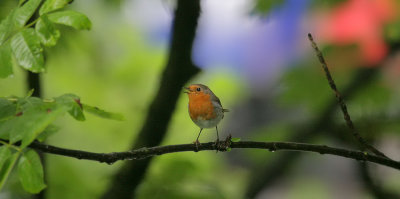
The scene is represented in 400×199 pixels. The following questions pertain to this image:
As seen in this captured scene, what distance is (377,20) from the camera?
4055 mm

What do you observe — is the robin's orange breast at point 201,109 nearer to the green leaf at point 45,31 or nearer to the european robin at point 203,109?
the european robin at point 203,109

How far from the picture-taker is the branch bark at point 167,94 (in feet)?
6.56

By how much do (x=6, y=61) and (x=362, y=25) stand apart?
3408 millimetres

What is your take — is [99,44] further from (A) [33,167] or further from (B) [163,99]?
(A) [33,167]

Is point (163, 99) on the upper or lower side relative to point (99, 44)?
upper

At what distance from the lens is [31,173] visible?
1.11 metres

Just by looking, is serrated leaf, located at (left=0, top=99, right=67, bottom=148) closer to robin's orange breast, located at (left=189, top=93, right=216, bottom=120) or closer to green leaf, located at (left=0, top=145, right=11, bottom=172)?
green leaf, located at (left=0, top=145, right=11, bottom=172)

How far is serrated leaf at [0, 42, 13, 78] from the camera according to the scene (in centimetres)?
124

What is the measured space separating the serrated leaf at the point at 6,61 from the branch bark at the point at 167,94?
2.77 ft

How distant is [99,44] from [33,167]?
347 cm

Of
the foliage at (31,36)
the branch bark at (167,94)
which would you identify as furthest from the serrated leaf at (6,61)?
the branch bark at (167,94)

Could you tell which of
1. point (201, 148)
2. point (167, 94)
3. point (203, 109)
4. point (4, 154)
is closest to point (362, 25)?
point (167, 94)

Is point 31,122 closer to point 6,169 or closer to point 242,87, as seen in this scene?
point 6,169

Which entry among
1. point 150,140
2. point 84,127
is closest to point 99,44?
point 84,127
